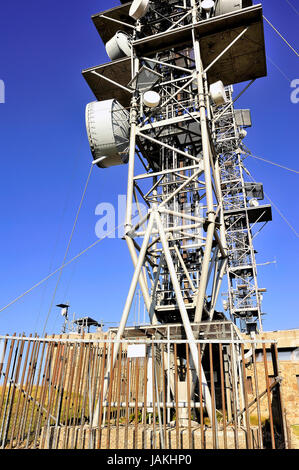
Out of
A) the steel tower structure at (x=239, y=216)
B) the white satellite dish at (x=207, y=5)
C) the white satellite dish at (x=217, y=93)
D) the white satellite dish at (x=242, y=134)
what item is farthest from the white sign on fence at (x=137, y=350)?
the white satellite dish at (x=242, y=134)

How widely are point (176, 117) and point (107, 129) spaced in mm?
2976

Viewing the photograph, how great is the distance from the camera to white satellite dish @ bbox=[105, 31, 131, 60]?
50.9ft

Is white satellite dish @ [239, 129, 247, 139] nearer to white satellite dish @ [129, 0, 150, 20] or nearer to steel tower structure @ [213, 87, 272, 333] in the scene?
steel tower structure @ [213, 87, 272, 333]

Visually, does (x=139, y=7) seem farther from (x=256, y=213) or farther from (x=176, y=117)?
(x=256, y=213)

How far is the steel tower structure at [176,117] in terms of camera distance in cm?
1232

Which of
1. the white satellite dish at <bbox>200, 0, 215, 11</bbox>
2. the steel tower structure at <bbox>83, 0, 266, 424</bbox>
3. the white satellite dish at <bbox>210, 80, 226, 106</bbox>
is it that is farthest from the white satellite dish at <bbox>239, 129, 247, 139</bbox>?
the white satellite dish at <bbox>210, 80, 226, 106</bbox>

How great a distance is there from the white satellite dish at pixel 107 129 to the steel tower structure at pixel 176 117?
26 centimetres

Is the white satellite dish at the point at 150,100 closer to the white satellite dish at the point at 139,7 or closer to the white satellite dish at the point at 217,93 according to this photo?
the white satellite dish at the point at 217,93

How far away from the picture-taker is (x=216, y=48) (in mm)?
14703

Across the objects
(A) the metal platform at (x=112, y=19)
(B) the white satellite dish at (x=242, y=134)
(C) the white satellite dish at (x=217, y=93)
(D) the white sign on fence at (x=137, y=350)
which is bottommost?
(D) the white sign on fence at (x=137, y=350)

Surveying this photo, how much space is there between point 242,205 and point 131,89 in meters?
30.6

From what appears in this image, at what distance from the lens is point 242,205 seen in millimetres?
41812

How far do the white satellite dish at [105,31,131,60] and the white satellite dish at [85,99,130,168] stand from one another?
3340 millimetres
